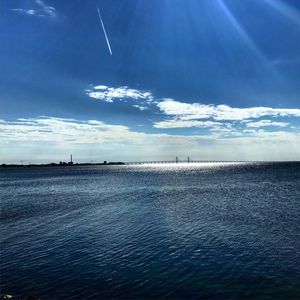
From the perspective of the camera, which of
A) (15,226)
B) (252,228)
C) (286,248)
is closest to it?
(286,248)

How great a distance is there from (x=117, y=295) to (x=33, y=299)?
190 inches

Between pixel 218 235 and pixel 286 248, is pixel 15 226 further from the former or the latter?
pixel 286 248

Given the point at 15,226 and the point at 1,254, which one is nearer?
the point at 1,254

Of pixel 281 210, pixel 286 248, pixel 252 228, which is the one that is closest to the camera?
pixel 286 248

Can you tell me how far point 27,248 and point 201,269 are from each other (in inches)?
663

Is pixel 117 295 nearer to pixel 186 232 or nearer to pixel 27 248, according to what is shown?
pixel 27 248

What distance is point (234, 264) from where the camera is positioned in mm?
23125

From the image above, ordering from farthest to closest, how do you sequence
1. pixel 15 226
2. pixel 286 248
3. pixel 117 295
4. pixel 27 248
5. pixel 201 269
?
pixel 15 226 < pixel 27 248 < pixel 286 248 < pixel 201 269 < pixel 117 295

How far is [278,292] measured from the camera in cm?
1841

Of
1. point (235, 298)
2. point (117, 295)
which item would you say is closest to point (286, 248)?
point (235, 298)

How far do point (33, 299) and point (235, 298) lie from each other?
11.6 metres

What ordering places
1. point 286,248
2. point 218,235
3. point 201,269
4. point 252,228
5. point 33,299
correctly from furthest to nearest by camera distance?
point 252,228 < point 218,235 < point 286,248 < point 201,269 < point 33,299

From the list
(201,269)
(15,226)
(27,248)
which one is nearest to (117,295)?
(201,269)

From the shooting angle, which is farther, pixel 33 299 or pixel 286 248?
pixel 286 248
